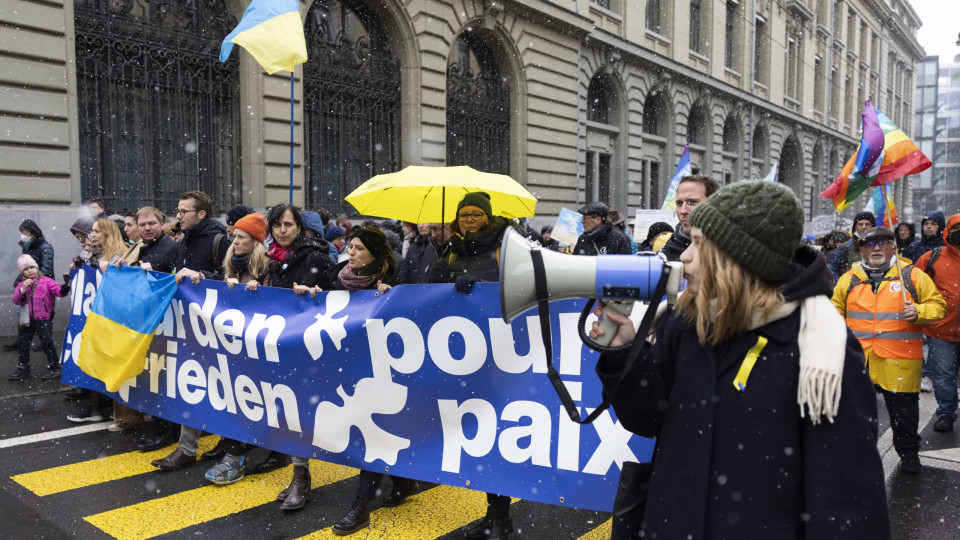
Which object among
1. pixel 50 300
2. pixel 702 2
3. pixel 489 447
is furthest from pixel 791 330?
pixel 702 2

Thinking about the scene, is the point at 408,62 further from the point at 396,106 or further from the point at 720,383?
the point at 720,383

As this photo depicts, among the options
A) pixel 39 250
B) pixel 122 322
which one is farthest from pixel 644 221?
pixel 122 322

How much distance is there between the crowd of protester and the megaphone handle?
5cm

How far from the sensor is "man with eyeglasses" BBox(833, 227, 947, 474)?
5137 mm

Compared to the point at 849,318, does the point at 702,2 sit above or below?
above

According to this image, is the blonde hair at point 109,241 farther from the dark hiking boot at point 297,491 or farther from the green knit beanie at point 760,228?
the green knit beanie at point 760,228

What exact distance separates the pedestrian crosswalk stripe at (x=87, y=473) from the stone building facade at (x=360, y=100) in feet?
20.2

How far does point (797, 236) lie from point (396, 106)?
15.3 m

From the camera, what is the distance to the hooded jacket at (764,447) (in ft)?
5.37

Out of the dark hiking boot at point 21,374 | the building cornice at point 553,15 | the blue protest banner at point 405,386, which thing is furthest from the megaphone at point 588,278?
the building cornice at point 553,15

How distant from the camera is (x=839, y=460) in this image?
1641 mm

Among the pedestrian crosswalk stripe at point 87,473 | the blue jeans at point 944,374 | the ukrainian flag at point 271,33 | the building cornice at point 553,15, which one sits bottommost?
the pedestrian crosswalk stripe at point 87,473

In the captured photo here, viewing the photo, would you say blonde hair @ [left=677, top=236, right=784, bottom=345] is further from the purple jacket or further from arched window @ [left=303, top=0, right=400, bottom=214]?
arched window @ [left=303, top=0, right=400, bottom=214]


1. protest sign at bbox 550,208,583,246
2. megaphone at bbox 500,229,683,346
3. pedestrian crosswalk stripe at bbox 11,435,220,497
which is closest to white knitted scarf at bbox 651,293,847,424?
megaphone at bbox 500,229,683,346
